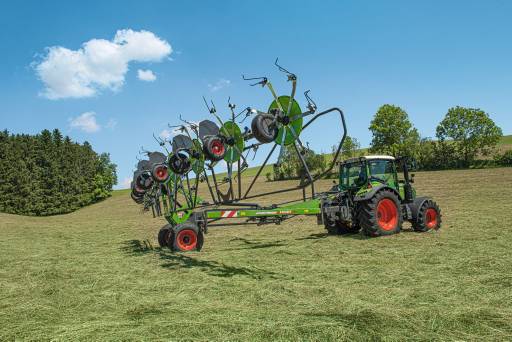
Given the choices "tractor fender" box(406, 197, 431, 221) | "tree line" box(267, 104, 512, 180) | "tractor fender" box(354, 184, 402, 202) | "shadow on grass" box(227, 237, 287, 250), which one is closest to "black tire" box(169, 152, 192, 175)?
"shadow on grass" box(227, 237, 287, 250)

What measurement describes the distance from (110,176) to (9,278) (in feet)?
206

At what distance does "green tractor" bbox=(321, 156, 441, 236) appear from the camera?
37.4ft

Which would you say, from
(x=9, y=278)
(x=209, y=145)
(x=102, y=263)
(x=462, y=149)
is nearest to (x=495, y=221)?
(x=209, y=145)

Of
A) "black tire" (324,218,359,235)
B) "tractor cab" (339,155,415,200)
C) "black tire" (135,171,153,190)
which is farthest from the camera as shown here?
"black tire" (135,171,153,190)

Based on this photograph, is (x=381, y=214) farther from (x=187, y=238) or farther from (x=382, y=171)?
(x=187, y=238)

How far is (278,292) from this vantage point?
6078 millimetres

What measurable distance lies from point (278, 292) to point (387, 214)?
22.4 ft

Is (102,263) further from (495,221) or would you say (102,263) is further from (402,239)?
(495,221)

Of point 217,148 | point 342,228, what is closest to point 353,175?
point 342,228

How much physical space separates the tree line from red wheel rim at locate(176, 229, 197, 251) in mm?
45563

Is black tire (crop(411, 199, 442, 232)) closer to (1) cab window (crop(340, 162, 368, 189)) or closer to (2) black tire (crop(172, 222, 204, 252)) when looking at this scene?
(1) cab window (crop(340, 162, 368, 189))

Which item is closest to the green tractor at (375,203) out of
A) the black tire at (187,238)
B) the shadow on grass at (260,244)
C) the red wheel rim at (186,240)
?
the shadow on grass at (260,244)

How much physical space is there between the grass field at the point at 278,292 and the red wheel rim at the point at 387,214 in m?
0.64

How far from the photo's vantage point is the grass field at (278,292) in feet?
14.4
